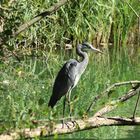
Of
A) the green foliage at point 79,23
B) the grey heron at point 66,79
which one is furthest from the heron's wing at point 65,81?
the green foliage at point 79,23

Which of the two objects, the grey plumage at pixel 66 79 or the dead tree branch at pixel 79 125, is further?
the grey plumage at pixel 66 79

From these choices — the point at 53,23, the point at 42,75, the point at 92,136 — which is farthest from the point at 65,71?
the point at 53,23

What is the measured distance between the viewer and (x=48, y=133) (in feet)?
11.2

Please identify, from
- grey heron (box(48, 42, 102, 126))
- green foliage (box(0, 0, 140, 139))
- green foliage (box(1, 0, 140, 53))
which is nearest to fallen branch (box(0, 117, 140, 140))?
grey heron (box(48, 42, 102, 126))

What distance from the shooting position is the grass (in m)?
3.78

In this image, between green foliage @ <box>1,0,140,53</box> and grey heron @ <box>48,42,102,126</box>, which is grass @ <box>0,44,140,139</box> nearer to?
grey heron @ <box>48,42,102,126</box>

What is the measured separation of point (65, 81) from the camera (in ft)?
20.8

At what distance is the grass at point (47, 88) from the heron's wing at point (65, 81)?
0.26 metres

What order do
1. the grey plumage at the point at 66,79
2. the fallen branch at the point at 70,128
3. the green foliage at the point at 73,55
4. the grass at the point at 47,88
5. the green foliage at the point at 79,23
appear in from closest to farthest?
the fallen branch at the point at 70,128, the grass at the point at 47,88, the grey plumage at the point at 66,79, the green foliage at the point at 73,55, the green foliage at the point at 79,23

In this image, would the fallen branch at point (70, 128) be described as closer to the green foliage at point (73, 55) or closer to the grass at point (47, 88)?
the grass at point (47, 88)

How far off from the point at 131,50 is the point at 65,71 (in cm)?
1173

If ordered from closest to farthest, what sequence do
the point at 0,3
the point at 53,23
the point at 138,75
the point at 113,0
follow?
the point at 0,3 → the point at 138,75 → the point at 53,23 → the point at 113,0

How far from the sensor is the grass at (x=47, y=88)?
3.78m

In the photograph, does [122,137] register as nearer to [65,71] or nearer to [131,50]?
[65,71]
